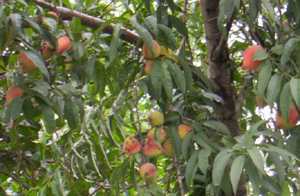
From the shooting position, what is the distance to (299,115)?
117cm

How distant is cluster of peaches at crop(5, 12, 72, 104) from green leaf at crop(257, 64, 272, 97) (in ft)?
1.30

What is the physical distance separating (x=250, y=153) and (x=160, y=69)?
0.26 meters

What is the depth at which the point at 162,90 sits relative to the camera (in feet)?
3.88

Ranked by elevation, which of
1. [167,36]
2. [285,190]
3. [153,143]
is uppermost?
[167,36]

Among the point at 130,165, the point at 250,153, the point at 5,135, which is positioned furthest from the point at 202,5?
the point at 5,135

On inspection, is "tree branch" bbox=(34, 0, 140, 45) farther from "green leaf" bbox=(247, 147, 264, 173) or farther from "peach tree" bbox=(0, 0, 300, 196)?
"green leaf" bbox=(247, 147, 264, 173)

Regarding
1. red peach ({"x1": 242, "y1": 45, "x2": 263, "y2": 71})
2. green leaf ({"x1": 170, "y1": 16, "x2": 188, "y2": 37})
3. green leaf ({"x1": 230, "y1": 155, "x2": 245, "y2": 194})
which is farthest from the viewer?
green leaf ({"x1": 170, "y1": 16, "x2": 188, "y2": 37})

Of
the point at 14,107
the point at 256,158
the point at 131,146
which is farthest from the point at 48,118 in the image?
the point at 256,158

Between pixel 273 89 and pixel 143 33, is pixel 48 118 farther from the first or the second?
pixel 273 89

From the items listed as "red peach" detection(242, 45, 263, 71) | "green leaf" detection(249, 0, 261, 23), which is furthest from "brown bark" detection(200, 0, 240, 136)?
"green leaf" detection(249, 0, 261, 23)

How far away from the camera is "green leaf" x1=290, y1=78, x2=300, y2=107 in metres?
1.01

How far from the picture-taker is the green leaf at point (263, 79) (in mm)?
1083

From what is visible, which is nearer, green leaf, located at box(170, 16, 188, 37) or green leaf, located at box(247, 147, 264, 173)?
green leaf, located at box(247, 147, 264, 173)

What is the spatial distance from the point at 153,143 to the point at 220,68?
0.28 metres
